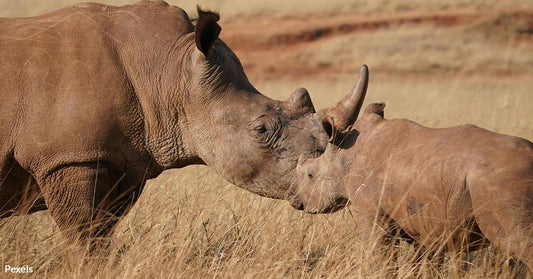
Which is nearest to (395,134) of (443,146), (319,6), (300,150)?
(443,146)

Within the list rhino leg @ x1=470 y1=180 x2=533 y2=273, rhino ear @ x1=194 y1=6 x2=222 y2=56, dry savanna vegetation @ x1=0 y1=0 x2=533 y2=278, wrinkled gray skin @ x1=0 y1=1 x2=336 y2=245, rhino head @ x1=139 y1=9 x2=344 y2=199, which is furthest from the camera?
rhino head @ x1=139 y1=9 x2=344 y2=199

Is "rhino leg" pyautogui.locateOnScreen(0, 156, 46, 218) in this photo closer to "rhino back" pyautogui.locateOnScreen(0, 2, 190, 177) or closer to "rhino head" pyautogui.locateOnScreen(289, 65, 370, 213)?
"rhino back" pyautogui.locateOnScreen(0, 2, 190, 177)

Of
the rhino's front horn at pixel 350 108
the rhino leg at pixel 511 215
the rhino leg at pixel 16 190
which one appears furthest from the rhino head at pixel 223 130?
the rhino leg at pixel 511 215

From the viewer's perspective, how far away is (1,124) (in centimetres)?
542

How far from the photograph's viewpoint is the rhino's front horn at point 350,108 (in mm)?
5840

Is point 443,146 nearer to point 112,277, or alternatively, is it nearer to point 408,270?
point 408,270

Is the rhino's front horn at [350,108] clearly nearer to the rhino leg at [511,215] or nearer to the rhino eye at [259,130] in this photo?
the rhino eye at [259,130]

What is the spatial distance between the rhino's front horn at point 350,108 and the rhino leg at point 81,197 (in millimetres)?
1497

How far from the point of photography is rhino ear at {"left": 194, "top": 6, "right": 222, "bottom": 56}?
5.82 metres

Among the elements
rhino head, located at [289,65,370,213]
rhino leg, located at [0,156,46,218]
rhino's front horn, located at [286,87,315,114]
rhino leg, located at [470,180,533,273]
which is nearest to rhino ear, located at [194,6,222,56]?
rhino's front horn, located at [286,87,315,114]

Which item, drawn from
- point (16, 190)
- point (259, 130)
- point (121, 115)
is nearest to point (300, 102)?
point (259, 130)

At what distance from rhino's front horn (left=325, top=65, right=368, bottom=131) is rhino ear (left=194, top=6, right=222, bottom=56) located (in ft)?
3.14

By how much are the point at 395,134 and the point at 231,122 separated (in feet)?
4.25

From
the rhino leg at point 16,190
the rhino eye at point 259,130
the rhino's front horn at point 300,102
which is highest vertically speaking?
the rhino's front horn at point 300,102
